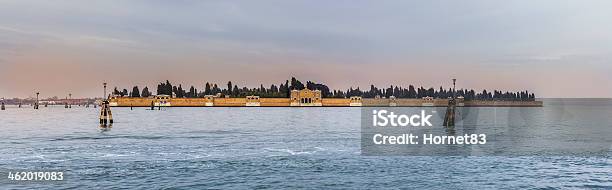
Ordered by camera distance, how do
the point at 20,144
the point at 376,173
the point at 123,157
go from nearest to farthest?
the point at 376,173, the point at 123,157, the point at 20,144

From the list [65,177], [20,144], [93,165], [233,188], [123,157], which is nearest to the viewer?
[233,188]

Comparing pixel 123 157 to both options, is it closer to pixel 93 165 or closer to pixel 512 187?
pixel 93 165

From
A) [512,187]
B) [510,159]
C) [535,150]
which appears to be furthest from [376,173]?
[535,150]

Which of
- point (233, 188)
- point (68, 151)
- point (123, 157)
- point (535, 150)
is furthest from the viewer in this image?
point (535, 150)

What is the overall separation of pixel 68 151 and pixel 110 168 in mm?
10360

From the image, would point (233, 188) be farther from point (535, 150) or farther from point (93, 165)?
point (535, 150)

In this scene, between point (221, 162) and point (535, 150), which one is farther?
point (535, 150)

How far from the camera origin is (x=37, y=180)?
24.5 m

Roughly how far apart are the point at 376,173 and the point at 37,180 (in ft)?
46.1

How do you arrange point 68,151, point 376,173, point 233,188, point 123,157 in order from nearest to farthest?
point 233,188 < point 376,173 < point 123,157 < point 68,151

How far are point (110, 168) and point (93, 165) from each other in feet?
5.27

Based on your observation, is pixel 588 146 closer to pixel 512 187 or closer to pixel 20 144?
pixel 512 187

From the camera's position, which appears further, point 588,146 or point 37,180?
point 588,146

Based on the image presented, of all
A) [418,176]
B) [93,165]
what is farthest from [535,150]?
[93,165]
